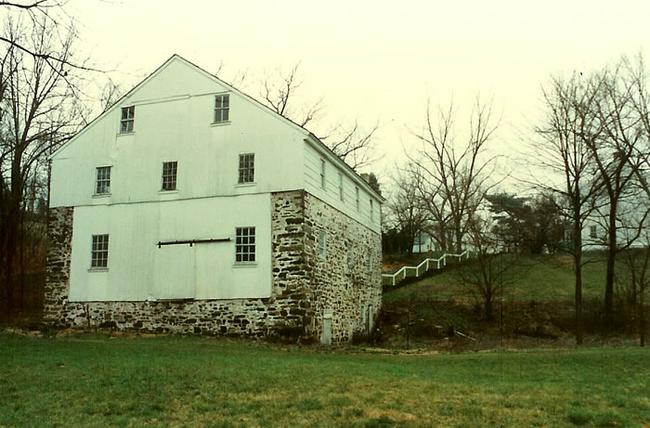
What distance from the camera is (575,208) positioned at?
2381 cm

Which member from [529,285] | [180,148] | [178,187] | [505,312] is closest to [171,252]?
[178,187]

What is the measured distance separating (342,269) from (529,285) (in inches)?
534

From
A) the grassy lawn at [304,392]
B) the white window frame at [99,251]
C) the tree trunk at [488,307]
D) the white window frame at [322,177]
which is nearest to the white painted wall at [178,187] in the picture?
the white window frame at [99,251]

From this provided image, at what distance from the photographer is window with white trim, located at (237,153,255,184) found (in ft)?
74.9

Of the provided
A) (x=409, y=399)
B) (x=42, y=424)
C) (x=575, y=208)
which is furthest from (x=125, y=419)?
(x=575, y=208)

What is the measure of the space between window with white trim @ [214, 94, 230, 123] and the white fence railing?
49.4 ft

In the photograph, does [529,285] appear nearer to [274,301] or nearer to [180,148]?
[274,301]

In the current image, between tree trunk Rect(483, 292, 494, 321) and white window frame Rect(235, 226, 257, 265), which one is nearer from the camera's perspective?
white window frame Rect(235, 226, 257, 265)

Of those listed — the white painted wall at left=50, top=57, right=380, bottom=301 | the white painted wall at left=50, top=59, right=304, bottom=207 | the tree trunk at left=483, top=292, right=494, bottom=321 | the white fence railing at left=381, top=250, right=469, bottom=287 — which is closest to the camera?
the white painted wall at left=50, top=57, right=380, bottom=301

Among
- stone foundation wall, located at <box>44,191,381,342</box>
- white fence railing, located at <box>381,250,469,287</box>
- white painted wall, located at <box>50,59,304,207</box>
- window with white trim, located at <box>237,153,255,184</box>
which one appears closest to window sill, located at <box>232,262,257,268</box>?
stone foundation wall, located at <box>44,191,381,342</box>

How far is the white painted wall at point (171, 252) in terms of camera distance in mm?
22266

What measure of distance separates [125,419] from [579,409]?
236 inches

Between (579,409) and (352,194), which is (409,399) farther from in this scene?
(352,194)

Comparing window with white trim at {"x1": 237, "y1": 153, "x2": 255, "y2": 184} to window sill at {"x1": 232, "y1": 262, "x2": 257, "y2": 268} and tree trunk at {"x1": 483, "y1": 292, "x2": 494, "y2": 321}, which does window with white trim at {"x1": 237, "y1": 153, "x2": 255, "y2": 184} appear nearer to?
window sill at {"x1": 232, "y1": 262, "x2": 257, "y2": 268}
